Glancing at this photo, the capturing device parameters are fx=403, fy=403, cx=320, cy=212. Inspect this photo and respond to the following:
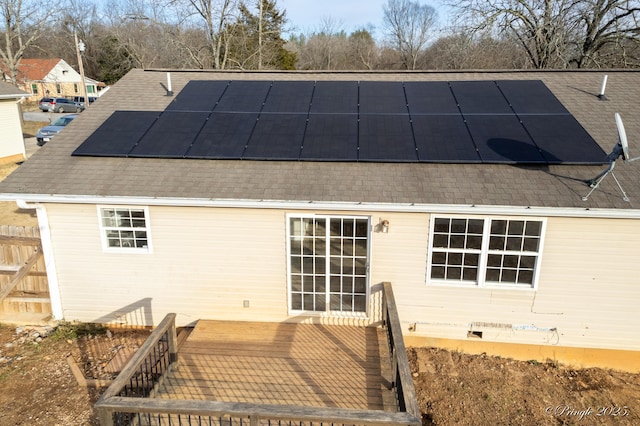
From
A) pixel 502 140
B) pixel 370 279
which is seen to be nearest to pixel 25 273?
pixel 370 279

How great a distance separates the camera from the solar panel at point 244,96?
923cm

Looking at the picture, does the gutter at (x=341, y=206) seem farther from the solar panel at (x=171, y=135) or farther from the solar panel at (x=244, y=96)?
the solar panel at (x=244, y=96)

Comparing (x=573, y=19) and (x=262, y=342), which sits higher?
(x=573, y=19)

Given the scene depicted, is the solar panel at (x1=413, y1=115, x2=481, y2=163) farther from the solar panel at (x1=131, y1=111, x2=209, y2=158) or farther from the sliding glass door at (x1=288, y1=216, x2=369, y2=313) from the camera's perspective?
the solar panel at (x1=131, y1=111, x2=209, y2=158)

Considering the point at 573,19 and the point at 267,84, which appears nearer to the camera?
the point at 267,84

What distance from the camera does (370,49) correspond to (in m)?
59.9

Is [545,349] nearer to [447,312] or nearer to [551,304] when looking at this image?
[551,304]

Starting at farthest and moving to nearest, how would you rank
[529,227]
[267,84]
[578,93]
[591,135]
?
[267,84] < [578,93] < [591,135] < [529,227]

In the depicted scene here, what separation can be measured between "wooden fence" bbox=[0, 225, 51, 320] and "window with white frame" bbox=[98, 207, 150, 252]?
5.35ft

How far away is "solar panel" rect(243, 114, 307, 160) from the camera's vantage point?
7773 millimetres

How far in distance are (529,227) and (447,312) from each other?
6.76ft

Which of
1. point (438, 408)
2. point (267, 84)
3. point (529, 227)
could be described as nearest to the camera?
point (438, 408)

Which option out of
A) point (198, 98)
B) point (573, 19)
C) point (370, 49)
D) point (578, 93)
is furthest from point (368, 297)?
point (370, 49)

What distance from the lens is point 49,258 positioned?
7719mm
